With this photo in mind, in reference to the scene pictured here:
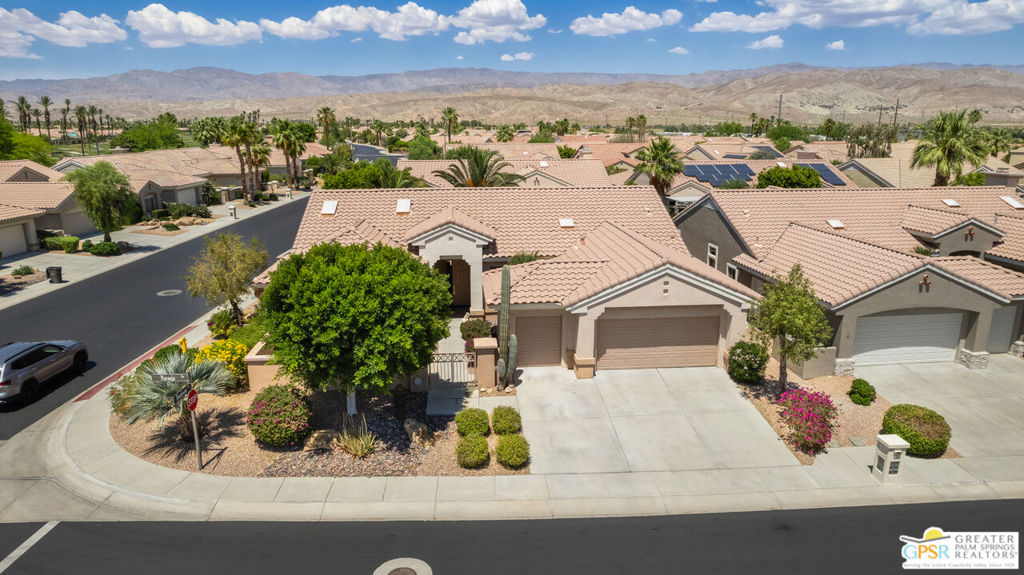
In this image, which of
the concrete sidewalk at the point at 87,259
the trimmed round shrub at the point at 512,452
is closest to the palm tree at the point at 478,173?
the concrete sidewalk at the point at 87,259

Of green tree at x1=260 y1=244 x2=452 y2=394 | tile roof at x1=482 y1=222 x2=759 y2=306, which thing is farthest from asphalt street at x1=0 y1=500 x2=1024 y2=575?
tile roof at x1=482 y1=222 x2=759 y2=306

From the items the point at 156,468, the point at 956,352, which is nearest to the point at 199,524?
the point at 156,468

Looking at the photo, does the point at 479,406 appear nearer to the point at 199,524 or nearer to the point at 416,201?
the point at 199,524

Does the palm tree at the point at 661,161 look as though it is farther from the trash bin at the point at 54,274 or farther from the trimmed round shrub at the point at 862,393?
the trash bin at the point at 54,274

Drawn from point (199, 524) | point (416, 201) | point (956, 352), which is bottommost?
point (199, 524)

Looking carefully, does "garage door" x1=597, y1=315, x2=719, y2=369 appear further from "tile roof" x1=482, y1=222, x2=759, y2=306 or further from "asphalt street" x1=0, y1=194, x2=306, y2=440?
"asphalt street" x1=0, y1=194, x2=306, y2=440
